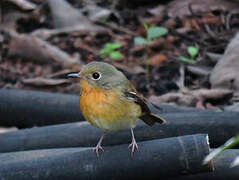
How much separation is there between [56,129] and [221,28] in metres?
4.15

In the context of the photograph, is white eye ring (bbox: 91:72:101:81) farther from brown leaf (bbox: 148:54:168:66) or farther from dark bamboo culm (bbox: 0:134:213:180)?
brown leaf (bbox: 148:54:168:66)

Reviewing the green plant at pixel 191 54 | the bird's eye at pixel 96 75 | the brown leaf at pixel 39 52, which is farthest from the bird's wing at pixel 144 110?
the brown leaf at pixel 39 52

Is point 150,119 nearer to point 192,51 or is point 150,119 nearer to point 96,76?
point 96,76

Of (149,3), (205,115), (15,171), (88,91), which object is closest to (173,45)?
(149,3)

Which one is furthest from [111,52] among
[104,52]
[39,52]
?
[39,52]

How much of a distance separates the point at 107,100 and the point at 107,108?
7 centimetres

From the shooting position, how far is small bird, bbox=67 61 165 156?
339 cm

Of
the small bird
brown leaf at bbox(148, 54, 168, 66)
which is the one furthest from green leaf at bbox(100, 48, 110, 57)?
the small bird

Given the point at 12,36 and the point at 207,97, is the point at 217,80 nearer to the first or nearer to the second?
the point at 207,97

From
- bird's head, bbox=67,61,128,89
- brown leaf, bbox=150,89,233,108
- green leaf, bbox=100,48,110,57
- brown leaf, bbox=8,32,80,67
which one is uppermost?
brown leaf, bbox=8,32,80,67

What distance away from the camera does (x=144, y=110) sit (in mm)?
3695

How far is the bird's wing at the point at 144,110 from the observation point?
3.55 m

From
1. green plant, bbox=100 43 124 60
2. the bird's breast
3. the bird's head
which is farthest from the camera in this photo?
green plant, bbox=100 43 124 60

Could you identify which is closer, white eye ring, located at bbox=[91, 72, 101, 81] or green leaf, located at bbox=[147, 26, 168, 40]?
white eye ring, located at bbox=[91, 72, 101, 81]
